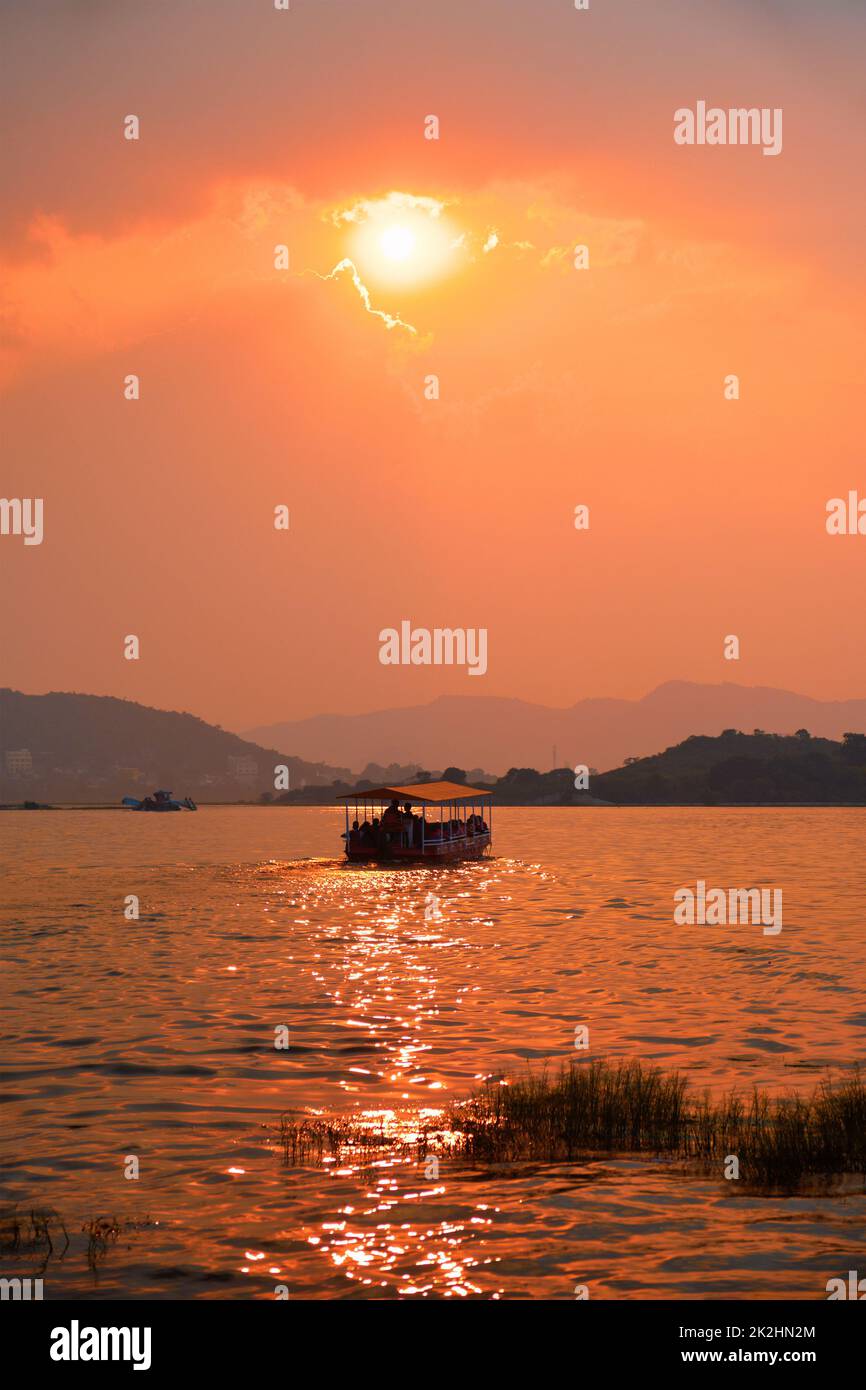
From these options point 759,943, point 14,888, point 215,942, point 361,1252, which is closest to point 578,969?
point 759,943

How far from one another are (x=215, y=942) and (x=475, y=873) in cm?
3826

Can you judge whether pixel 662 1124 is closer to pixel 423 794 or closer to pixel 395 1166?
pixel 395 1166

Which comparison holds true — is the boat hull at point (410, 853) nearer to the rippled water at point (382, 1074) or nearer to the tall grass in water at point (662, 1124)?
the rippled water at point (382, 1074)

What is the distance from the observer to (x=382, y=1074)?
20562 millimetres

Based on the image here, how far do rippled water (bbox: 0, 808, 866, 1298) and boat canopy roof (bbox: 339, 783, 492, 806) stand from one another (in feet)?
55.1

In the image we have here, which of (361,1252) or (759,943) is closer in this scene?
(361,1252)

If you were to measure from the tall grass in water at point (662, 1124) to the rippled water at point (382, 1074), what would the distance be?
0.62 m

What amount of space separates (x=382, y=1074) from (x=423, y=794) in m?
56.4

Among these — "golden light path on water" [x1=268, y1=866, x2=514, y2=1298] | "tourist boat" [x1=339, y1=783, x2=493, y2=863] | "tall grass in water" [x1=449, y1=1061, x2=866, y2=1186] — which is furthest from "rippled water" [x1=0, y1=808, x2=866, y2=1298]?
"tourist boat" [x1=339, y1=783, x2=493, y2=863]

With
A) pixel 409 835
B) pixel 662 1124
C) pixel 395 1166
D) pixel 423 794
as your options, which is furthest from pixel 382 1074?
pixel 409 835

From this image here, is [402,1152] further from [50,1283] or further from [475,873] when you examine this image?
[475,873]

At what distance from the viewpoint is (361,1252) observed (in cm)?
1222

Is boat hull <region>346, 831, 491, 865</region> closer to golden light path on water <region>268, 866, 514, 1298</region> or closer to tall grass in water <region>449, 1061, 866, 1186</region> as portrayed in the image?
golden light path on water <region>268, 866, 514, 1298</region>

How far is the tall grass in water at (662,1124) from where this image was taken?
50.2ft
